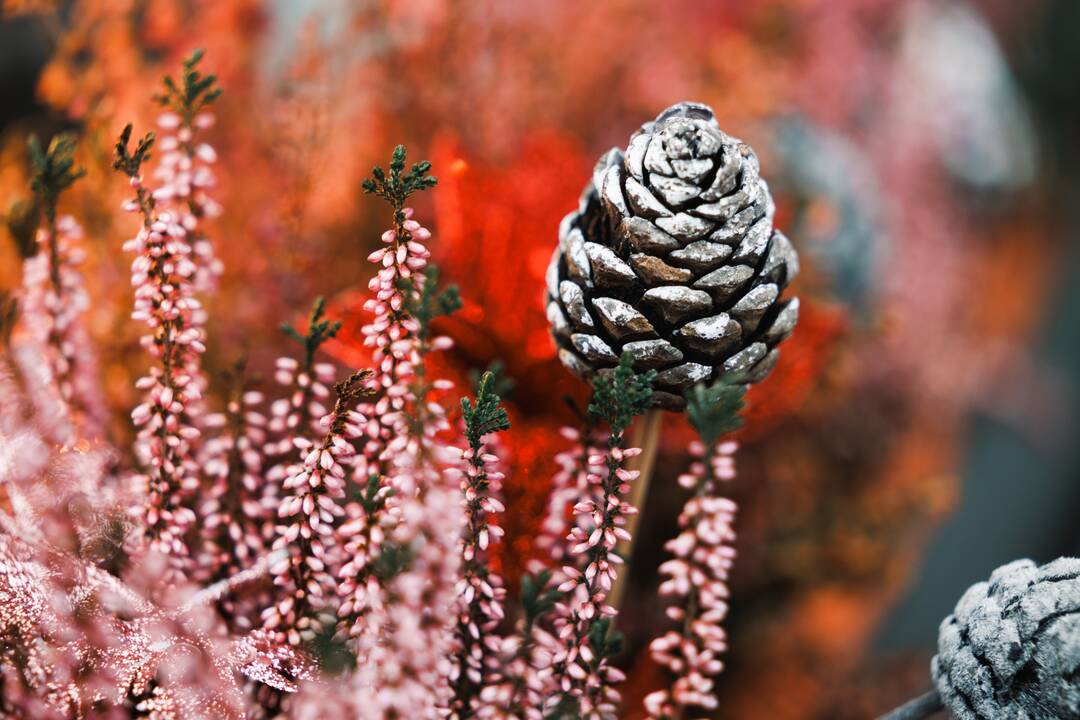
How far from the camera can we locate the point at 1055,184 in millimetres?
1258

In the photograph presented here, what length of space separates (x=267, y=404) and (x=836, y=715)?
500mm

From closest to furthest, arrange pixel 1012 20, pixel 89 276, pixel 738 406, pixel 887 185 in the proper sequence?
pixel 738 406 → pixel 89 276 → pixel 887 185 → pixel 1012 20

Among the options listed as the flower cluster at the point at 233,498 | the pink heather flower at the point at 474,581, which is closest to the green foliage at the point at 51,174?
the flower cluster at the point at 233,498

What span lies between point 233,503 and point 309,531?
0.25 ft

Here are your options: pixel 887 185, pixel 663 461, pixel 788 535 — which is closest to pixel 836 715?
pixel 788 535

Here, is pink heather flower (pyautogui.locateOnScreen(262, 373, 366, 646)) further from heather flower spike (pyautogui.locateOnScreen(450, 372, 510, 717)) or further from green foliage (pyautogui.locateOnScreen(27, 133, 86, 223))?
green foliage (pyautogui.locateOnScreen(27, 133, 86, 223))

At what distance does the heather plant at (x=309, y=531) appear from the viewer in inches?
11.0

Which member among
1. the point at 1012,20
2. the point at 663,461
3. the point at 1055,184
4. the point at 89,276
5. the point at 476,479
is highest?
the point at 1012,20

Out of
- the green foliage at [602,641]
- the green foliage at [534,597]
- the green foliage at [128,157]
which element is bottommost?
the green foliage at [602,641]

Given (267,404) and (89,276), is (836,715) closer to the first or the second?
(267,404)

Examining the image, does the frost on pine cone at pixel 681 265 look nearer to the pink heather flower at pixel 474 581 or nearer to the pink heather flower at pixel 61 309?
the pink heather flower at pixel 474 581

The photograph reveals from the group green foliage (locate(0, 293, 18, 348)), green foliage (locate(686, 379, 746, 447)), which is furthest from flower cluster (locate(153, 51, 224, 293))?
green foliage (locate(686, 379, 746, 447))

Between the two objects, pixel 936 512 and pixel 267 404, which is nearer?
pixel 267 404

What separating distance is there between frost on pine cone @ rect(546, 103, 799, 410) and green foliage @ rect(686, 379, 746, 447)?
2 cm
